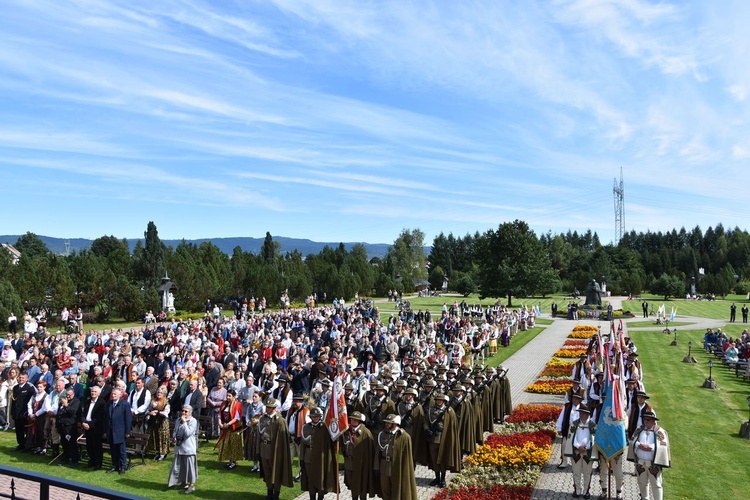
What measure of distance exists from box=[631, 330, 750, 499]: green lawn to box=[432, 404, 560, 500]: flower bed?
2773 millimetres

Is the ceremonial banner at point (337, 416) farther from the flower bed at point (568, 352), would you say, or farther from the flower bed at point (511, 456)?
the flower bed at point (568, 352)

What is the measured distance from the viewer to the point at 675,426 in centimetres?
1662

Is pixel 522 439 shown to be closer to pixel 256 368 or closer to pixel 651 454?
pixel 651 454

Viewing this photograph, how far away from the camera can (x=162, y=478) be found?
12.1 metres

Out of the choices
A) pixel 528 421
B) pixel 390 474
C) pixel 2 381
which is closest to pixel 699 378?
pixel 528 421

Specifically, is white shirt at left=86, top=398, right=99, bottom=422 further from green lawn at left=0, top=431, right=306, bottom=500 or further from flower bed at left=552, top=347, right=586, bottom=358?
flower bed at left=552, top=347, right=586, bottom=358

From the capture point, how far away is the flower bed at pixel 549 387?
69.2 feet

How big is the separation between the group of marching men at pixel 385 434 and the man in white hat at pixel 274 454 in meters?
0.02

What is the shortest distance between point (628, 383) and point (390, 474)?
19.5 ft

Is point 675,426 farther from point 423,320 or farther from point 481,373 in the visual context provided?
point 423,320

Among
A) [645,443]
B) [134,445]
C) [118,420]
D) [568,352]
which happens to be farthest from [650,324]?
[118,420]

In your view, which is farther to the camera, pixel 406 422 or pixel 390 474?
pixel 406 422

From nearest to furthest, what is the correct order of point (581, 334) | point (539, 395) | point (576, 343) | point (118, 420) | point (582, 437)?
1. point (582, 437)
2. point (118, 420)
3. point (539, 395)
4. point (576, 343)
5. point (581, 334)

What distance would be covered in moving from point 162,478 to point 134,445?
5.52ft
